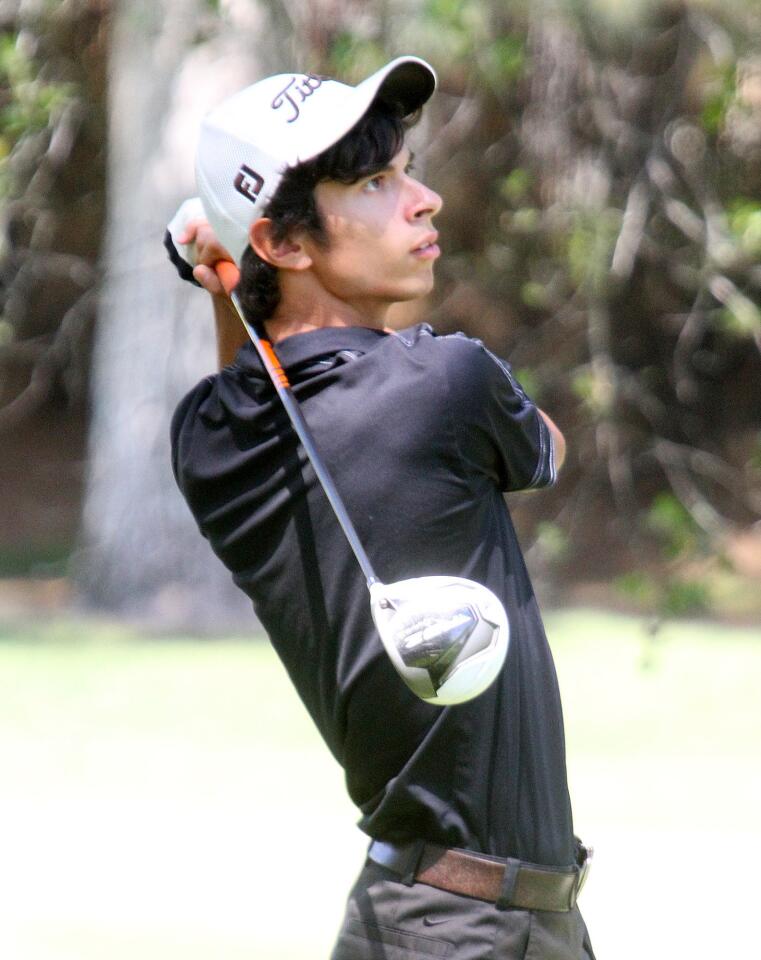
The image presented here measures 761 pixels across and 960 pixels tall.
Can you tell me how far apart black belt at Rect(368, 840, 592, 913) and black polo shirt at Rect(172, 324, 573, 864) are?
0.8 inches

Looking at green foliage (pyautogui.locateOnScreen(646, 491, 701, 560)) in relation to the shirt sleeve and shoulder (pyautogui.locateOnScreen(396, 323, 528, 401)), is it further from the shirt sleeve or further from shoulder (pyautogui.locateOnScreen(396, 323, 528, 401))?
shoulder (pyautogui.locateOnScreen(396, 323, 528, 401))

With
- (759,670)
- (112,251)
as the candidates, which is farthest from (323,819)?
(112,251)

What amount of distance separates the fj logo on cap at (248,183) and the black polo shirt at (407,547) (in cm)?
23

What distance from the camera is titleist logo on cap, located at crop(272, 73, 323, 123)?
7.73ft

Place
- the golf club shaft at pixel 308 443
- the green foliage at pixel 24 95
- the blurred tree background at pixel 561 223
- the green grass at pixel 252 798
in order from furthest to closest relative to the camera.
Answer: the blurred tree background at pixel 561 223, the green foliage at pixel 24 95, the green grass at pixel 252 798, the golf club shaft at pixel 308 443

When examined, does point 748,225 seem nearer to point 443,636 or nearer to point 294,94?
point 294,94

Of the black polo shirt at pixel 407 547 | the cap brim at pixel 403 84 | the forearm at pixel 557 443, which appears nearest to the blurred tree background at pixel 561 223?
the forearm at pixel 557 443

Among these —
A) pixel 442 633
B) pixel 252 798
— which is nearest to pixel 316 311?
pixel 442 633

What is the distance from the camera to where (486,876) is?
2.19 m

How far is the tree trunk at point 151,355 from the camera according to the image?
10281 mm

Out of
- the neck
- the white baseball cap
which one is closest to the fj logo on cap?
the white baseball cap

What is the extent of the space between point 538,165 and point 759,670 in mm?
3757

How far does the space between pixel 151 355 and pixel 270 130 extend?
829 cm

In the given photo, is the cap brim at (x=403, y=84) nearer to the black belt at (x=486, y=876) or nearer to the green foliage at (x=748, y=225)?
the black belt at (x=486, y=876)
